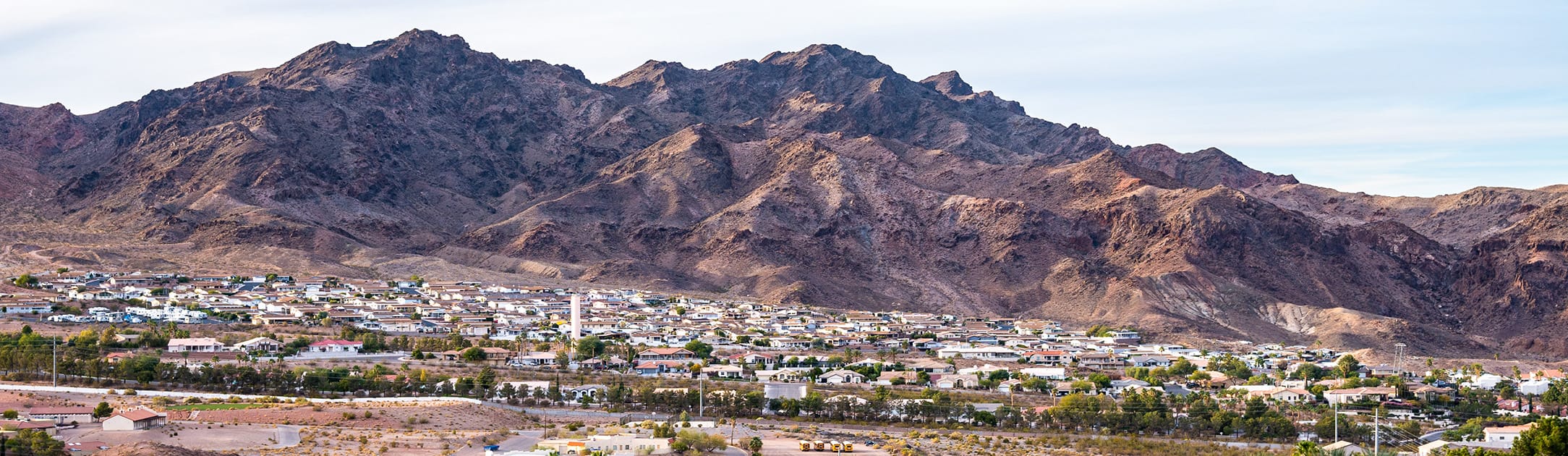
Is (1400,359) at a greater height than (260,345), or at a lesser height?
lesser

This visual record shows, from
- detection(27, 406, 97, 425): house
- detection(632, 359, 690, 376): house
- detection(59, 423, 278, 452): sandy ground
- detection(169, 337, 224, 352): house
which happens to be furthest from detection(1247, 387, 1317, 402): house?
detection(27, 406, 97, 425): house

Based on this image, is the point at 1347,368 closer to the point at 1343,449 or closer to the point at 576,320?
the point at 1343,449

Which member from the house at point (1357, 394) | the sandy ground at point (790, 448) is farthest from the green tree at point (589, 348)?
Result: the house at point (1357, 394)

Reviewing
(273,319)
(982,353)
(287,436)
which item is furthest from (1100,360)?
(287,436)

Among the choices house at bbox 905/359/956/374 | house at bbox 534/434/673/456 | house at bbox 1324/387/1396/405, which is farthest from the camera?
house at bbox 905/359/956/374

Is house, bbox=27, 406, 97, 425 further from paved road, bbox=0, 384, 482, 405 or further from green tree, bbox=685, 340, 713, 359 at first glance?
green tree, bbox=685, 340, 713, 359

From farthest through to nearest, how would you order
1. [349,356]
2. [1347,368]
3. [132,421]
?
[1347,368], [349,356], [132,421]

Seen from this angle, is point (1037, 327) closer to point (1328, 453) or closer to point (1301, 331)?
point (1301, 331)
